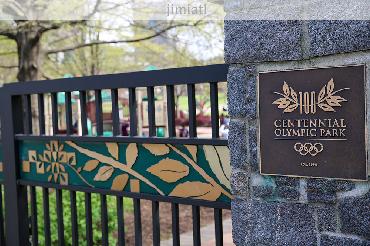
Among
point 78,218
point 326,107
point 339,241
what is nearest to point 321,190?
point 339,241

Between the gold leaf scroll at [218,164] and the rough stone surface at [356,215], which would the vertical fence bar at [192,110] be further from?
the rough stone surface at [356,215]

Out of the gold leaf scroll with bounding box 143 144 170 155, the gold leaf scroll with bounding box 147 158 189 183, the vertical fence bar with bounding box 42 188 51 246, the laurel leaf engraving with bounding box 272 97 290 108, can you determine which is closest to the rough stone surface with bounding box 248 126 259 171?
the laurel leaf engraving with bounding box 272 97 290 108

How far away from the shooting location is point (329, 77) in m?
2.29

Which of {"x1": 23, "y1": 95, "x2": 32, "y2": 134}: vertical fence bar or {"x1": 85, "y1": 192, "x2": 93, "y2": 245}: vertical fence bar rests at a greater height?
{"x1": 23, "y1": 95, "x2": 32, "y2": 134}: vertical fence bar

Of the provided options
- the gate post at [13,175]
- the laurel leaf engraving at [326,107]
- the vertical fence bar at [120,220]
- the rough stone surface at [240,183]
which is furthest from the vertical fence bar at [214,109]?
the gate post at [13,175]

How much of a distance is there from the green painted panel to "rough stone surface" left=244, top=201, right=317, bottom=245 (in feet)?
1.24

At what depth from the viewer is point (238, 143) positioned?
8.51 feet

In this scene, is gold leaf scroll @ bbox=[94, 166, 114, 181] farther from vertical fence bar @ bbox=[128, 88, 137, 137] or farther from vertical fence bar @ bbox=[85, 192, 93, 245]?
vertical fence bar @ bbox=[128, 88, 137, 137]

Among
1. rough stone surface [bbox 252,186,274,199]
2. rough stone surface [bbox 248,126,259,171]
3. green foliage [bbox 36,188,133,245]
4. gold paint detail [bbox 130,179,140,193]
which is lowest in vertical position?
green foliage [bbox 36,188,133,245]

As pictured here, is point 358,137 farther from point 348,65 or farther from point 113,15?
point 113,15

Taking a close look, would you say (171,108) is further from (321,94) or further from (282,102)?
(321,94)

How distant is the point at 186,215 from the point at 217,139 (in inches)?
223

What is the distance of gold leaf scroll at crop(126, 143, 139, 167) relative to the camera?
341 centimetres

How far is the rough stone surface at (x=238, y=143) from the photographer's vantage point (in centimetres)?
258
